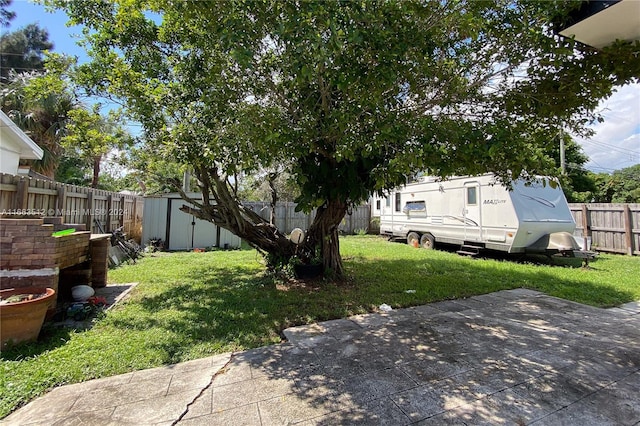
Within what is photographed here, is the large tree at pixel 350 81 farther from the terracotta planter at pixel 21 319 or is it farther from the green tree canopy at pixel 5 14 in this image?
the green tree canopy at pixel 5 14

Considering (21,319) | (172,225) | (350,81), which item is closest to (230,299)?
(21,319)

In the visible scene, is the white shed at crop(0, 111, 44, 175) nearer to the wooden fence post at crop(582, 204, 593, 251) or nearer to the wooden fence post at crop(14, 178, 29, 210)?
the wooden fence post at crop(14, 178, 29, 210)

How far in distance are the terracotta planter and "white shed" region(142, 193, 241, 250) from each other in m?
6.88

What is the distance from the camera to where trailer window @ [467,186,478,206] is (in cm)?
890

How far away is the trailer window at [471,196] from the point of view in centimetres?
890

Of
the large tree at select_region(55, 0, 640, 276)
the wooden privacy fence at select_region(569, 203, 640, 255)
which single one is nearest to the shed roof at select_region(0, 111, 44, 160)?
the large tree at select_region(55, 0, 640, 276)

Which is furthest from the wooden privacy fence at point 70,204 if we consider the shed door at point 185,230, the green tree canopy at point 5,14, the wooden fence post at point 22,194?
the green tree canopy at point 5,14

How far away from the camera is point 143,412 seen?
216cm

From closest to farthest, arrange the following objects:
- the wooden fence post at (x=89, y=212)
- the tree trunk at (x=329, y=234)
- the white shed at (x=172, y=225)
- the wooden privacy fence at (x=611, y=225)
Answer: the tree trunk at (x=329, y=234)
the wooden fence post at (x=89, y=212)
the wooden privacy fence at (x=611, y=225)
the white shed at (x=172, y=225)

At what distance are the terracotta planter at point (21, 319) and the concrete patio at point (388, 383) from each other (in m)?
1.06

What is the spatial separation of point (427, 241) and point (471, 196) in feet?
8.82

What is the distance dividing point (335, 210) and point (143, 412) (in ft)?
14.0

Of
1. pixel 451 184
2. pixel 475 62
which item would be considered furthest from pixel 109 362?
pixel 451 184

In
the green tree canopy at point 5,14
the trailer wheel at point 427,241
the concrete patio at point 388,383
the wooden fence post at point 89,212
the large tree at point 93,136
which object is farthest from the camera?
the green tree canopy at point 5,14
